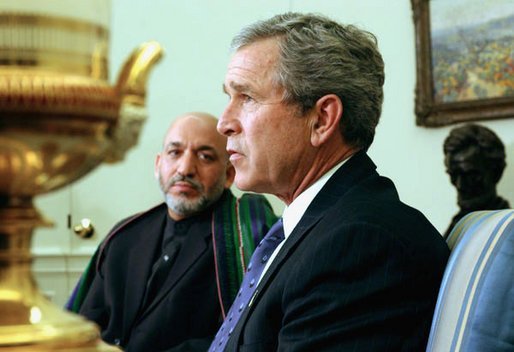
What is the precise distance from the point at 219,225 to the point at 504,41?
4.38 ft

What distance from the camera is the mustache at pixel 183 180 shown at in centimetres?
338

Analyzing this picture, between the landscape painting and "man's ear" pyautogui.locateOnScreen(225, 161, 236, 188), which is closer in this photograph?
the landscape painting

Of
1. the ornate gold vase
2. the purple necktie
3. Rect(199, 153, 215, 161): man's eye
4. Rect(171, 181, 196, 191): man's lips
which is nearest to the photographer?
the ornate gold vase

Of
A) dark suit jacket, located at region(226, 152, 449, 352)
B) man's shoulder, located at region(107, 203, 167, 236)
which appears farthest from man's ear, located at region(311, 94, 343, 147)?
man's shoulder, located at region(107, 203, 167, 236)

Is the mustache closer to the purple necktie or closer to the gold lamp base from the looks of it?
the purple necktie

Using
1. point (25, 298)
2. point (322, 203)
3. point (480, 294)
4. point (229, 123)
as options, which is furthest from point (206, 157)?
point (25, 298)

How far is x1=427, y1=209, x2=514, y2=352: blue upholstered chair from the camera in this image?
134cm

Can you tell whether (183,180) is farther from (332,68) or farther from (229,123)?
(332,68)

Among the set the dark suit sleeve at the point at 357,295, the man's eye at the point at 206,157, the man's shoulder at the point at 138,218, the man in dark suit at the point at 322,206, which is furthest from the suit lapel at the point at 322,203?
the man's shoulder at the point at 138,218

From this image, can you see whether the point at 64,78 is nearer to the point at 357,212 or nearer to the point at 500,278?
the point at 500,278

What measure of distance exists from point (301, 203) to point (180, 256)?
1.40 metres

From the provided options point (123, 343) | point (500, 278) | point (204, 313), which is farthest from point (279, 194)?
point (123, 343)

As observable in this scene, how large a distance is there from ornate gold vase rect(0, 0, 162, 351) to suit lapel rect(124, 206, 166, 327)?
273 centimetres

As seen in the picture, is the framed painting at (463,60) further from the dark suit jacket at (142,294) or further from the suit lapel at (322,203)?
the suit lapel at (322,203)
